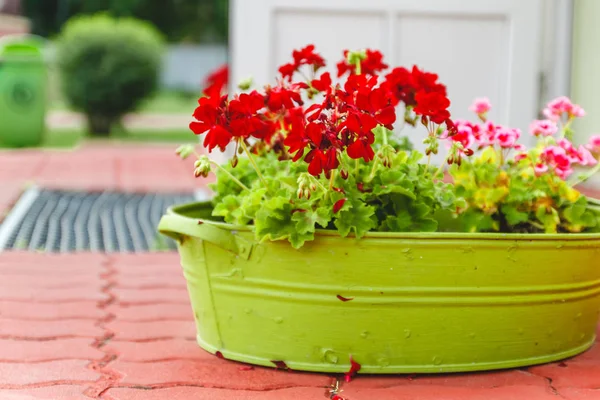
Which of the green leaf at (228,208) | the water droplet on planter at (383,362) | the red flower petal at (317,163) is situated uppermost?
the red flower petal at (317,163)

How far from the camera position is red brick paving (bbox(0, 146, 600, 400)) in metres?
1.78

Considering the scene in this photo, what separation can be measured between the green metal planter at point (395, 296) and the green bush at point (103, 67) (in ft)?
32.9

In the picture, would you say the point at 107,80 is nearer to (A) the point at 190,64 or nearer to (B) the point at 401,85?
(B) the point at 401,85

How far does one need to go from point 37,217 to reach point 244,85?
2.53 metres

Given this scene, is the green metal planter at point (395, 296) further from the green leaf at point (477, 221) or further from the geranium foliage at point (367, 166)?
the green leaf at point (477, 221)

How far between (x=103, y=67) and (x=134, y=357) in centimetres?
995

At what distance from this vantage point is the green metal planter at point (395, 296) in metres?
1.81

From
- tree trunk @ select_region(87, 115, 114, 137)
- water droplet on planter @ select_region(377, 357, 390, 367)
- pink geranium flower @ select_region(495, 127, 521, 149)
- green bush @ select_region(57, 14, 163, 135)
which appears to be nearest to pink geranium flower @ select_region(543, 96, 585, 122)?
pink geranium flower @ select_region(495, 127, 521, 149)

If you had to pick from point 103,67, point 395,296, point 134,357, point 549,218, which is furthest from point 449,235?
point 103,67

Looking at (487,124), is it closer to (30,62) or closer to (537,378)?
(537,378)

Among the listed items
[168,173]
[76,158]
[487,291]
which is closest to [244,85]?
[487,291]

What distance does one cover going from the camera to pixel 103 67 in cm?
1148

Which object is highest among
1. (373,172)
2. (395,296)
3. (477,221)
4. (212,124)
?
(212,124)

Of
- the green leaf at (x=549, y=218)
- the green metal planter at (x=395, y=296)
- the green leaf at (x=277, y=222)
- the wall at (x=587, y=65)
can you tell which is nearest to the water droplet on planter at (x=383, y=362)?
the green metal planter at (x=395, y=296)
